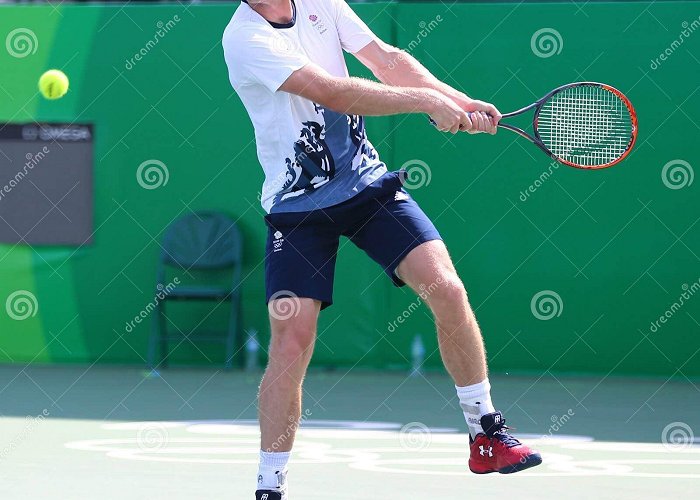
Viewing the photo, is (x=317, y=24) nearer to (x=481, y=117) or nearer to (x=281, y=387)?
(x=481, y=117)

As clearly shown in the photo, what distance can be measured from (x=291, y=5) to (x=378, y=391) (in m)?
3.76

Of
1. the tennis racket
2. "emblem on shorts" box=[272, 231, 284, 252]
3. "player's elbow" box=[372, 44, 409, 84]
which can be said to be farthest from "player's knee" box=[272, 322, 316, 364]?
the tennis racket

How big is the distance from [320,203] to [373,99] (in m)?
0.40

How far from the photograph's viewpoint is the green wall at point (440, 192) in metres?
7.77

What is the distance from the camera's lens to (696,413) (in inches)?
260

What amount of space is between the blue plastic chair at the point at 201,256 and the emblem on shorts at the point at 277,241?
4.18m

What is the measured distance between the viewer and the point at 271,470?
395 centimetres

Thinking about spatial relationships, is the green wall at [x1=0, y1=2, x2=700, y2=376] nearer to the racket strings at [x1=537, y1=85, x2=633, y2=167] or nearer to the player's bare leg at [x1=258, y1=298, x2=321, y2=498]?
the racket strings at [x1=537, y1=85, x2=633, y2=167]

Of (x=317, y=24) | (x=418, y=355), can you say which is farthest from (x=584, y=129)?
(x=418, y=355)

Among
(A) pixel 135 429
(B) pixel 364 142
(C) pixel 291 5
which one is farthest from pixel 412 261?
(A) pixel 135 429

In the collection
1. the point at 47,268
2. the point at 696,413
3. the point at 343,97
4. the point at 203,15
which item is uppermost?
the point at 343,97

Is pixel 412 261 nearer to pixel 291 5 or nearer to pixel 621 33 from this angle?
pixel 291 5

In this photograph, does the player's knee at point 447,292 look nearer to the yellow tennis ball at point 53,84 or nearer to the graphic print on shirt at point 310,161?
the graphic print on shirt at point 310,161

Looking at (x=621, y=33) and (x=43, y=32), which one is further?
(x=43, y=32)
